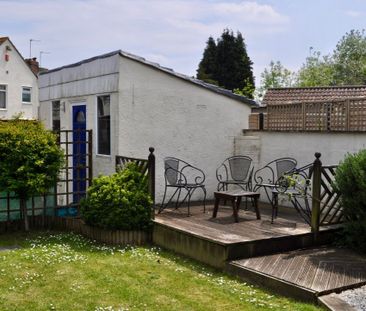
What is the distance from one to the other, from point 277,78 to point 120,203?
1269 inches

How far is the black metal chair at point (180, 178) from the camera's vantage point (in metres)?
8.21

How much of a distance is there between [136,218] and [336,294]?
3.50 meters

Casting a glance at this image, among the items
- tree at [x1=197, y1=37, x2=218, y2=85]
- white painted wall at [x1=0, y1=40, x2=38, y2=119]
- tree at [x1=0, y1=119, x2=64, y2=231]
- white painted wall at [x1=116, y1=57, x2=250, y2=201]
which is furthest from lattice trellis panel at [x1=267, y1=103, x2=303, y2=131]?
tree at [x1=197, y1=37, x2=218, y2=85]

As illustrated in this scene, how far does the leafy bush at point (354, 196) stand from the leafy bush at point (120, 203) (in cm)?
304

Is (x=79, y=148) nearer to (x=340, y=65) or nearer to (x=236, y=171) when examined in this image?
(x=236, y=171)

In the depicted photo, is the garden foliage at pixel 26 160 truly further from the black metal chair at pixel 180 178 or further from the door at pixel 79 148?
the black metal chair at pixel 180 178

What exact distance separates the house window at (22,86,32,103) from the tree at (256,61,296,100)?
1786cm

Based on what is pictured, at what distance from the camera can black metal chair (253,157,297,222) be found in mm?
8413

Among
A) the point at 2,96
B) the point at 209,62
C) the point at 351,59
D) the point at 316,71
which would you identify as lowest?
the point at 2,96

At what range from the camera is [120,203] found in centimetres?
724

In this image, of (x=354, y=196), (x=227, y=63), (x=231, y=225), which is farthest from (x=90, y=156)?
(x=227, y=63)

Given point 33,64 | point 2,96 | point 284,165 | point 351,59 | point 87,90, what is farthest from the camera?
point 351,59

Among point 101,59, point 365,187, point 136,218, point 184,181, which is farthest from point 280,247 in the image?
point 101,59

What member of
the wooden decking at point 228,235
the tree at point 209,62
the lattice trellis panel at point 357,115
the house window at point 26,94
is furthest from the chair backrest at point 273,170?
the tree at point 209,62
